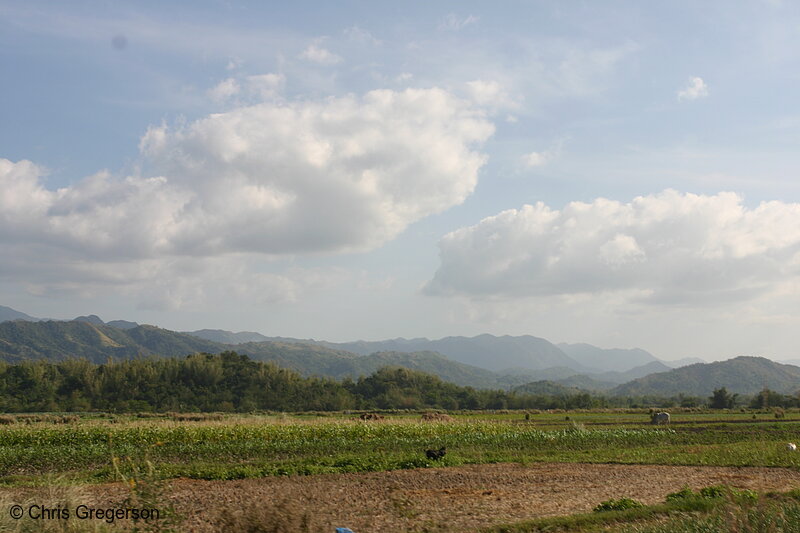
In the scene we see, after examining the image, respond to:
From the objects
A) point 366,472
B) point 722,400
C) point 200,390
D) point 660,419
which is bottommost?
point 200,390

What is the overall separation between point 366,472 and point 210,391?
8070 centimetres

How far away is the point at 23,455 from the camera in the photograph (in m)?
25.6

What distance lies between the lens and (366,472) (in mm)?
21484

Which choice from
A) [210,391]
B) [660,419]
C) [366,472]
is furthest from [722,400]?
[366,472]

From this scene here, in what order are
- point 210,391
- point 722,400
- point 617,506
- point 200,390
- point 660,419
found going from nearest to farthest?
point 617,506, point 660,419, point 722,400, point 200,390, point 210,391

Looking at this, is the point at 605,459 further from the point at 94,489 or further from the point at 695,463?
the point at 94,489

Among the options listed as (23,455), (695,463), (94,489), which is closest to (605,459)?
(695,463)

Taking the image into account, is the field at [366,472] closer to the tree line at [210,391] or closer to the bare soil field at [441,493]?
the bare soil field at [441,493]

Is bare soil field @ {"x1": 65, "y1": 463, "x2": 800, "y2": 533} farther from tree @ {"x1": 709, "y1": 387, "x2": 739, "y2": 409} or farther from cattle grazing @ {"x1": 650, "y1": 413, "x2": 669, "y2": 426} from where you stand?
tree @ {"x1": 709, "y1": 387, "x2": 739, "y2": 409}

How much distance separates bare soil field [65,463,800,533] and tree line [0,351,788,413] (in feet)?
249

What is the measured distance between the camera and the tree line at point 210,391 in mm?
85625

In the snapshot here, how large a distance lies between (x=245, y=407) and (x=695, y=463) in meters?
79.2

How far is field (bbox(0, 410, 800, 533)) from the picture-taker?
13062 millimetres

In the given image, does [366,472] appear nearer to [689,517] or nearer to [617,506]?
[617,506]
